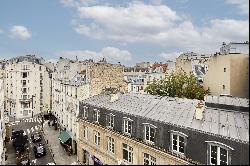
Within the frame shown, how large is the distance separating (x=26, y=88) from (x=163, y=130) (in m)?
59.2

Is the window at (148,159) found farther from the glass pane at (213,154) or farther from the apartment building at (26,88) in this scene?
the apartment building at (26,88)

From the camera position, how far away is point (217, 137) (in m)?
19.9

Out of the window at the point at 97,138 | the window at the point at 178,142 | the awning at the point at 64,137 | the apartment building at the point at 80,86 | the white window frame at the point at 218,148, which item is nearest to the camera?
the white window frame at the point at 218,148

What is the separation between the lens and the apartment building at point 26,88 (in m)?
75.7

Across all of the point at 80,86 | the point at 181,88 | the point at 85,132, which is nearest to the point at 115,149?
the point at 85,132

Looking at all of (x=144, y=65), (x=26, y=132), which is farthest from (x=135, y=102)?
(x=144, y=65)

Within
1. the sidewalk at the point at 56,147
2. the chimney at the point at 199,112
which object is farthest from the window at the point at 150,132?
the sidewalk at the point at 56,147

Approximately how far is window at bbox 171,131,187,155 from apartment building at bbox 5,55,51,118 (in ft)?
197

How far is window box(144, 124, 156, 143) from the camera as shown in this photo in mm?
25375

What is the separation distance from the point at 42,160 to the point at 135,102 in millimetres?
17048

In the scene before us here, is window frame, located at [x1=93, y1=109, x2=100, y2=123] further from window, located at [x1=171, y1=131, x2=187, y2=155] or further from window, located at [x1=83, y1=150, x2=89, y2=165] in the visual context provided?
window, located at [x1=171, y1=131, x2=187, y2=155]

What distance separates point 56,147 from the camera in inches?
1836

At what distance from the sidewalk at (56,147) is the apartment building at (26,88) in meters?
14.3

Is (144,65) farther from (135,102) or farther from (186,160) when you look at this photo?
(186,160)
